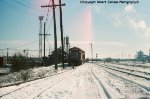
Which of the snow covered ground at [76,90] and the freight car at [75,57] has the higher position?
the freight car at [75,57]

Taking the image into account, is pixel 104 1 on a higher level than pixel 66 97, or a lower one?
higher

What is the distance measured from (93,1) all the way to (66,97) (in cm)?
1399

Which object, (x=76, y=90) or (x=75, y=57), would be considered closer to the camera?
(x=76, y=90)

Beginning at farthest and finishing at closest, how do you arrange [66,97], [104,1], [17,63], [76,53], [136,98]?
[76,53] < [17,63] < [104,1] < [66,97] < [136,98]

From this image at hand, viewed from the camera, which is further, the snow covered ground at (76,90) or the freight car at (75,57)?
the freight car at (75,57)

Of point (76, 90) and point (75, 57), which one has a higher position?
point (75, 57)

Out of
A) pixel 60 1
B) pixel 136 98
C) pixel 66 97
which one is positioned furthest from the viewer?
pixel 60 1

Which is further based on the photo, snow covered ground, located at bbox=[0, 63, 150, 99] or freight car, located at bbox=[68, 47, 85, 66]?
freight car, located at bbox=[68, 47, 85, 66]

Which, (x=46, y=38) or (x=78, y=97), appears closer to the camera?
(x=78, y=97)

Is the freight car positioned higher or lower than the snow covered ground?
higher

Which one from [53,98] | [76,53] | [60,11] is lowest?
[53,98]

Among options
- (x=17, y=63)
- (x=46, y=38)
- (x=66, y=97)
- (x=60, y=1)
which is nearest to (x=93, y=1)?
(x=66, y=97)

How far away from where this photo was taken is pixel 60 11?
151ft

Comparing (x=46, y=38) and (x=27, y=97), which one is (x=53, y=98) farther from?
(x=46, y=38)
